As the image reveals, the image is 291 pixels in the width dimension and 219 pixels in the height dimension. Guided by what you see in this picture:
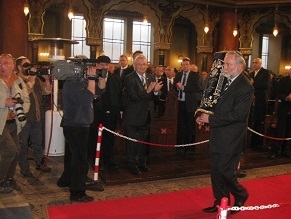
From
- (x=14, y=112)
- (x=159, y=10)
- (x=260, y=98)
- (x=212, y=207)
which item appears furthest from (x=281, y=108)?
(x=159, y=10)

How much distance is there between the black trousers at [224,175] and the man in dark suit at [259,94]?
3540 millimetres

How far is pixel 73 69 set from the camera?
3.93 meters

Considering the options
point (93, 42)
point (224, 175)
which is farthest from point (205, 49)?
point (224, 175)

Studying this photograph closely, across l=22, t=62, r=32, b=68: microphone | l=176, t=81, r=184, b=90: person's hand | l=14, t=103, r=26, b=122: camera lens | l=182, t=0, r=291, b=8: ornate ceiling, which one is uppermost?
l=182, t=0, r=291, b=8: ornate ceiling

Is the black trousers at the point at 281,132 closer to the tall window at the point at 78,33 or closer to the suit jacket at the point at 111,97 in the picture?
the suit jacket at the point at 111,97

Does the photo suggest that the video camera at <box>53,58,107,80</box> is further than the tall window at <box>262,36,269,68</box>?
No

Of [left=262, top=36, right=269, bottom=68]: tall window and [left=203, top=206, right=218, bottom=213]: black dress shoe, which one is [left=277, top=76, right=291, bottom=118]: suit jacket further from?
[left=262, top=36, right=269, bottom=68]: tall window

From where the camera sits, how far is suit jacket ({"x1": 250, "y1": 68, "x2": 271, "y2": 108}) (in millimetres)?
6949

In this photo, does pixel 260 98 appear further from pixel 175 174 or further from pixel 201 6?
pixel 201 6

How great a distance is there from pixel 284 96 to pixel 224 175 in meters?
3.43

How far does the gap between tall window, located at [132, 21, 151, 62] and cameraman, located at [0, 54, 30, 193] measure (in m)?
12.6

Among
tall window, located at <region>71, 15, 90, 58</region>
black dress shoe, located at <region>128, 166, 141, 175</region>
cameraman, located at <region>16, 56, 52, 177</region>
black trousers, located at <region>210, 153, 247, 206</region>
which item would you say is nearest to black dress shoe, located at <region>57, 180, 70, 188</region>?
cameraman, located at <region>16, 56, 52, 177</region>

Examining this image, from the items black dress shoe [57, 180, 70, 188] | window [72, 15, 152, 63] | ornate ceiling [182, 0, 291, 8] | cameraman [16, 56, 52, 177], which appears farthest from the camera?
window [72, 15, 152, 63]

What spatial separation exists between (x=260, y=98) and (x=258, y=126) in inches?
22.4
